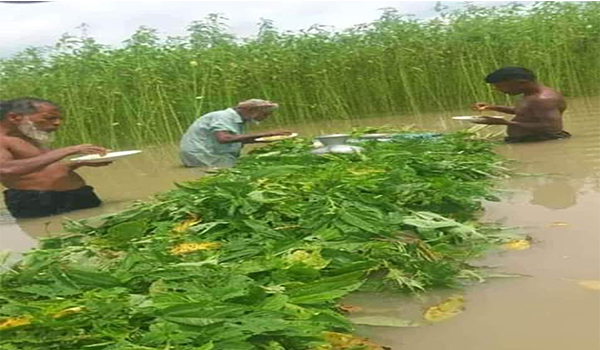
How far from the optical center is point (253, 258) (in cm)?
253

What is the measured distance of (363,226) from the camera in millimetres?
2781

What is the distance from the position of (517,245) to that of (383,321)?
2.92 ft

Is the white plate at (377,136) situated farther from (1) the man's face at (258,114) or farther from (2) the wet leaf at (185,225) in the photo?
(2) the wet leaf at (185,225)

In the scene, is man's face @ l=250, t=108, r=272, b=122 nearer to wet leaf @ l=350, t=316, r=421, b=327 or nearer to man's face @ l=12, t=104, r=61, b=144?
man's face @ l=12, t=104, r=61, b=144

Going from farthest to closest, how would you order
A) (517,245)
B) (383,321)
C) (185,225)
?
(185,225) < (517,245) < (383,321)

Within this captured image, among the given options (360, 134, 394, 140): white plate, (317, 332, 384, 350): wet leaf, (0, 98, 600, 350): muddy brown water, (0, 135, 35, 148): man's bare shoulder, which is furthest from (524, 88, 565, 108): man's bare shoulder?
(317, 332, 384, 350): wet leaf

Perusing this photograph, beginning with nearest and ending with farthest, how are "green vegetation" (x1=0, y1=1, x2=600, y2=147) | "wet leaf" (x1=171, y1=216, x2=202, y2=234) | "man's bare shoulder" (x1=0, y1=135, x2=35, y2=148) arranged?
"wet leaf" (x1=171, y1=216, x2=202, y2=234) < "man's bare shoulder" (x1=0, y1=135, x2=35, y2=148) < "green vegetation" (x1=0, y1=1, x2=600, y2=147)

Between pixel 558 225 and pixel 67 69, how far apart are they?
5860mm

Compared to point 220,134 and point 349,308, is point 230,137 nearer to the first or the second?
point 220,134

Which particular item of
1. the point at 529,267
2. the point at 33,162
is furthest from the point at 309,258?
the point at 33,162

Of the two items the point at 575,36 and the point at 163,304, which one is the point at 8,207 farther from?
the point at 575,36

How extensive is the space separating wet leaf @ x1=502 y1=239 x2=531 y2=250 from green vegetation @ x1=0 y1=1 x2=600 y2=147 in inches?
211

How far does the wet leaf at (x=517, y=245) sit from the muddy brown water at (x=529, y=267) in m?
0.04

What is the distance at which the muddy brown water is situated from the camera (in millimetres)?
2021
